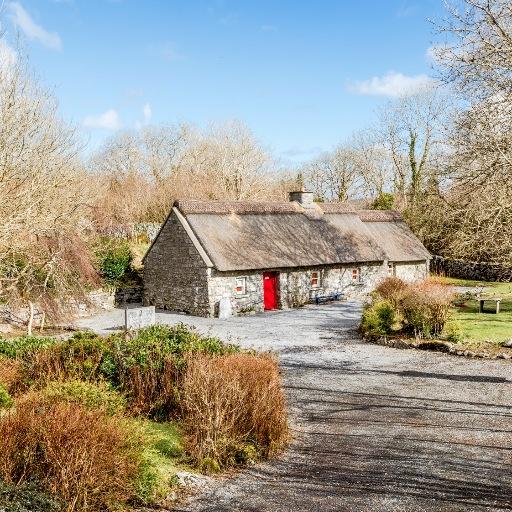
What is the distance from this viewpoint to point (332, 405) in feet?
42.6

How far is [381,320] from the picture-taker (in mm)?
21031

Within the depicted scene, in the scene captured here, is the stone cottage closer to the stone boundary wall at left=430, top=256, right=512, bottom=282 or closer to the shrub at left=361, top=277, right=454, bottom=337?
the shrub at left=361, top=277, right=454, bottom=337

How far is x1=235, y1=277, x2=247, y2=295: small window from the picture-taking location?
2839 centimetres

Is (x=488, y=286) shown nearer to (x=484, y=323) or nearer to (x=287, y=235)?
(x=287, y=235)

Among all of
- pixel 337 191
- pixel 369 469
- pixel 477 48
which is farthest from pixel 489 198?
pixel 337 191

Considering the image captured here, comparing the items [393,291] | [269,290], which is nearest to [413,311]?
[393,291]

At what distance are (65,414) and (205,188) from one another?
40.0 m

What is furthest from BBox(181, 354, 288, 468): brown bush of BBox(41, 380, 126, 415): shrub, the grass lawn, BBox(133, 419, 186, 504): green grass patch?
A: the grass lawn

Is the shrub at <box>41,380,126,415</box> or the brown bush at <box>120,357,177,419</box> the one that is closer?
the shrub at <box>41,380,126,415</box>

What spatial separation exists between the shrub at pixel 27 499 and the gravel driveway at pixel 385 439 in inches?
77.4

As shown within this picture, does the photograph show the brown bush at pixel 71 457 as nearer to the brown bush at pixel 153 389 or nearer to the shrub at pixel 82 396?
the shrub at pixel 82 396

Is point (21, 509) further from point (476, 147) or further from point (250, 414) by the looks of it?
point (476, 147)

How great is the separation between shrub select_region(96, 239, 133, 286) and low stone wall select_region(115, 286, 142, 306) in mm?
677

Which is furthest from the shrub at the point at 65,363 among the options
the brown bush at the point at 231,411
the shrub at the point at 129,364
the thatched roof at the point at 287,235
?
the thatched roof at the point at 287,235
